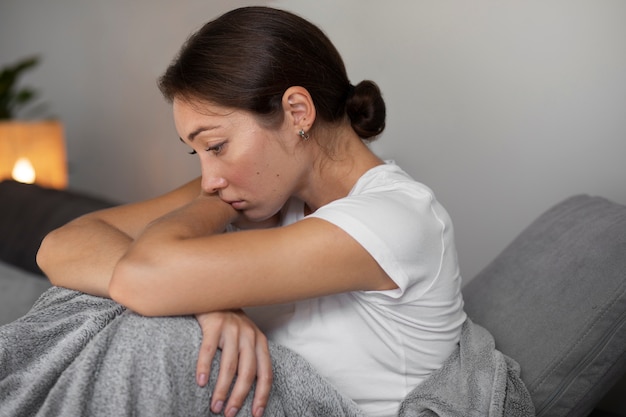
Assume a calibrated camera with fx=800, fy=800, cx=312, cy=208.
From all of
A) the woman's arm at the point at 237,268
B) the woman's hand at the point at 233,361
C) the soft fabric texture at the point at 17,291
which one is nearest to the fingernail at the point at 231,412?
the woman's hand at the point at 233,361

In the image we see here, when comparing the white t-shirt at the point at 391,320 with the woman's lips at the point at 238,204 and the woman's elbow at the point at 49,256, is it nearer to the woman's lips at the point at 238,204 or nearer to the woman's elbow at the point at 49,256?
the woman's lips at the point at 238,204

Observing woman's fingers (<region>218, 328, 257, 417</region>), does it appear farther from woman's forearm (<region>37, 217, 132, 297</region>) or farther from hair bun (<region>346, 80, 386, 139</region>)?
hair bun (<region>346, 80, 386, 139</region>)

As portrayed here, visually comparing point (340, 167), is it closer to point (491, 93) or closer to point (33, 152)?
point (491, 93)

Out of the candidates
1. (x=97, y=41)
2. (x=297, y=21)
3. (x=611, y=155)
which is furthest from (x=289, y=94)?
(x=97, y=41)

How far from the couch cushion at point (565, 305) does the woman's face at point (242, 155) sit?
46cm

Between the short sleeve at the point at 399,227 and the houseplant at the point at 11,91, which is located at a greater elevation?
the short sleeve at the point at 399,227

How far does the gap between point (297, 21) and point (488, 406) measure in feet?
2.21

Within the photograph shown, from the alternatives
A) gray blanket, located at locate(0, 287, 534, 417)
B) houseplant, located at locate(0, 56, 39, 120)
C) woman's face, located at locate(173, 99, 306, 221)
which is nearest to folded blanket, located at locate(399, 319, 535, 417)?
gray blanket, located at locate(0, 287, 534, 417)

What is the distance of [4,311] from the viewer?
1907mm

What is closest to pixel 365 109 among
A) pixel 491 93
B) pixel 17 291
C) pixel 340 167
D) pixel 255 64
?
pixel 340 167

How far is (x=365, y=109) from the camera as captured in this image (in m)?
1.39

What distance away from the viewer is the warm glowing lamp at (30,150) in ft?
10.3

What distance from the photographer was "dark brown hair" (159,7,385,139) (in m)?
1.24

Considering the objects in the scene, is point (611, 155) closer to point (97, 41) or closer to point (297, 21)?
point (297, 21)
